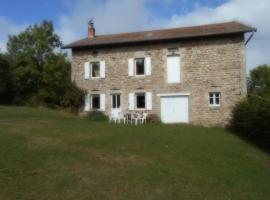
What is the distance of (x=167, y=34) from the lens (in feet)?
81.4

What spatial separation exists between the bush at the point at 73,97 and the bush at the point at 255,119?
11497mm

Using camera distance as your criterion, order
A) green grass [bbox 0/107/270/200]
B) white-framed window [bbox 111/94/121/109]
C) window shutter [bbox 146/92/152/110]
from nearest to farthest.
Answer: green grass [bbox 0/107/270/200] → window shutter [bbox 146/92/152/110] → white-framed window [bbox 111/94/121/109]

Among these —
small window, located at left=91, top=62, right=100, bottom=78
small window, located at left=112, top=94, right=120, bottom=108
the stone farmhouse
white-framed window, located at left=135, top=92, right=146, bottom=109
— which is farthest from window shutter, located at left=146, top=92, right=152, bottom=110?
small window, located at left=91, top=62, right=100, bottom=78

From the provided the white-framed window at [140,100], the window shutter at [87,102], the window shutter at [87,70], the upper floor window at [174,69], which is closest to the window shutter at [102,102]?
the window shutter at [87,102]

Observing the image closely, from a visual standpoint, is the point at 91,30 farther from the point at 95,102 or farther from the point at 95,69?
the point at 95,102

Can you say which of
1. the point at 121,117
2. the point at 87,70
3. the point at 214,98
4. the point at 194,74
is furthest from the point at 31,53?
the point at 214,98

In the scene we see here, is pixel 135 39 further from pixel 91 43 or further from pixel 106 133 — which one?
pixel 106 133

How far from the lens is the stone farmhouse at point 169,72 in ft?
74.9

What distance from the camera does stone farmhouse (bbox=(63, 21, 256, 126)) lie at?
22.8 m

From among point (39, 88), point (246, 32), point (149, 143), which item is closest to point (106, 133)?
point (149, 143)

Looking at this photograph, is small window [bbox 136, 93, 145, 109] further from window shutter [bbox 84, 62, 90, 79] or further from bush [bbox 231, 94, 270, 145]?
bush [bbox 231, 94, 270, 145]

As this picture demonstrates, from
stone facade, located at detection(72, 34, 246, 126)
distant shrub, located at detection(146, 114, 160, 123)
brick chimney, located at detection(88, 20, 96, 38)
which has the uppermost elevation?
brick chimney, located at detection(88, 20, 96, 38)

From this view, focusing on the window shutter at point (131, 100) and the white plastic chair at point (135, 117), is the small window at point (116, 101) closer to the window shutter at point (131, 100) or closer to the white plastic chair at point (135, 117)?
the window shutter at point (131, 100)

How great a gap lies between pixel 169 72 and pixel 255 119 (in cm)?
875
